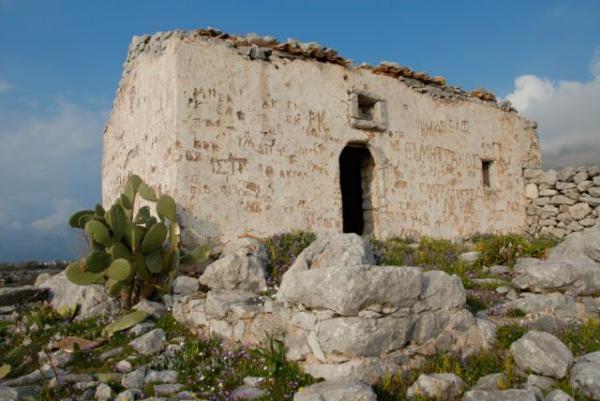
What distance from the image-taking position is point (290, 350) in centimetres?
493

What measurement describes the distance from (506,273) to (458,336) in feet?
11.3

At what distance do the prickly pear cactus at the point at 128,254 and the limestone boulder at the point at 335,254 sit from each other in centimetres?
159

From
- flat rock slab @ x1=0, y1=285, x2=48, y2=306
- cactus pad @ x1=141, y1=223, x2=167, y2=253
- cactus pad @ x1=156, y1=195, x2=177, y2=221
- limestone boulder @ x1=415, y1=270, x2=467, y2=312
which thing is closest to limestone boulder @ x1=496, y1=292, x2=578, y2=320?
limestone boulder @ x1=415, y1=270, x2=467, y2=312

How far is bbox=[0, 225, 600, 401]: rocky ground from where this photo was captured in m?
4.39

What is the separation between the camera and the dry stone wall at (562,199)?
13.2 m

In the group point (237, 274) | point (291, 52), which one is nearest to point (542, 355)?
point (237, 274)

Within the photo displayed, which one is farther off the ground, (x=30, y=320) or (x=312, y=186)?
(x=312, y=186)

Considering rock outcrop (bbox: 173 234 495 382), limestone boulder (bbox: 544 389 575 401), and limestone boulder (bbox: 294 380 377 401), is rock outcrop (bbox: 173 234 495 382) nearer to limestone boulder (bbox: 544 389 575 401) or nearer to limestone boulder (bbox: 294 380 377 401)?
limestone boulder (bbox: 294 380 377 401)

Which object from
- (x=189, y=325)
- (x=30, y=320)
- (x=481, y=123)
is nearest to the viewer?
(x=189, y=325)

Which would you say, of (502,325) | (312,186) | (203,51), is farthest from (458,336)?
(203,51)

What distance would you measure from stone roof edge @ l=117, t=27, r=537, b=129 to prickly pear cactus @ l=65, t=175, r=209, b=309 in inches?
130

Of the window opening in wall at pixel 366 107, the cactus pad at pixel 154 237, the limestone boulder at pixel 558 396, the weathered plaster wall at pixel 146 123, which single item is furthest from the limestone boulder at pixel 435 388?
the window opening in wall at pixel 366 107

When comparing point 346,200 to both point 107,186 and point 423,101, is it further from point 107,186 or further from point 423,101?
point 107,186

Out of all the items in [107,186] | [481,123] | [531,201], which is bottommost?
[531,201]
